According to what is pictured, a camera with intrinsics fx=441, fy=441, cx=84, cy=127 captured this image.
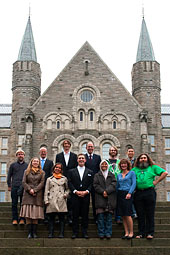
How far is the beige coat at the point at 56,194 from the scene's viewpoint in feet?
40.2

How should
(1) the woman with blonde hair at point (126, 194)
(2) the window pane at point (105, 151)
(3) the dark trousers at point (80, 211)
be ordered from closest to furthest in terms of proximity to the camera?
(1) the woman with blonde hair at point (126, 194) < (3) the dark trousers at point (80, 211) < (2) the window pane at point (105, 151)

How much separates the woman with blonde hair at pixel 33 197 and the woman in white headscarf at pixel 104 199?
159 centimetres

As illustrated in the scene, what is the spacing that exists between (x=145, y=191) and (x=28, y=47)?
94.2ft

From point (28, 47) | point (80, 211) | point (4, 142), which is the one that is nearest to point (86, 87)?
point (28, 47)

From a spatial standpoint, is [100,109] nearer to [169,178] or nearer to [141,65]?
[141,65]

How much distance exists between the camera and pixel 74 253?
1126 centimetres

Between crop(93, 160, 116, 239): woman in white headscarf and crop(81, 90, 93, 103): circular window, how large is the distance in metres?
22.4

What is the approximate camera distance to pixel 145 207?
12219 millimetres

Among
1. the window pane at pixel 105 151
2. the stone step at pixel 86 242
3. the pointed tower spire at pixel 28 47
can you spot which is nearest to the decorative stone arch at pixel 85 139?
the window pane at pixel 105 151

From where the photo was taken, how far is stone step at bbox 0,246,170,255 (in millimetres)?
11266

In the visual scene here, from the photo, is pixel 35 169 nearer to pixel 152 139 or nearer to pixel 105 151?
pixel 105 151

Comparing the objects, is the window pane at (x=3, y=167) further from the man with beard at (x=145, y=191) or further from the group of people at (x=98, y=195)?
A: the man with beard at (x=145, y=191)

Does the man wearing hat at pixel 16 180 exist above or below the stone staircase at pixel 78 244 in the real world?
above

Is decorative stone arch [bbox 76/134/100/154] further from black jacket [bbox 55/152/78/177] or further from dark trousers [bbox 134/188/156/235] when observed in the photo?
dark trousers [bbox 134/188/156/235]
